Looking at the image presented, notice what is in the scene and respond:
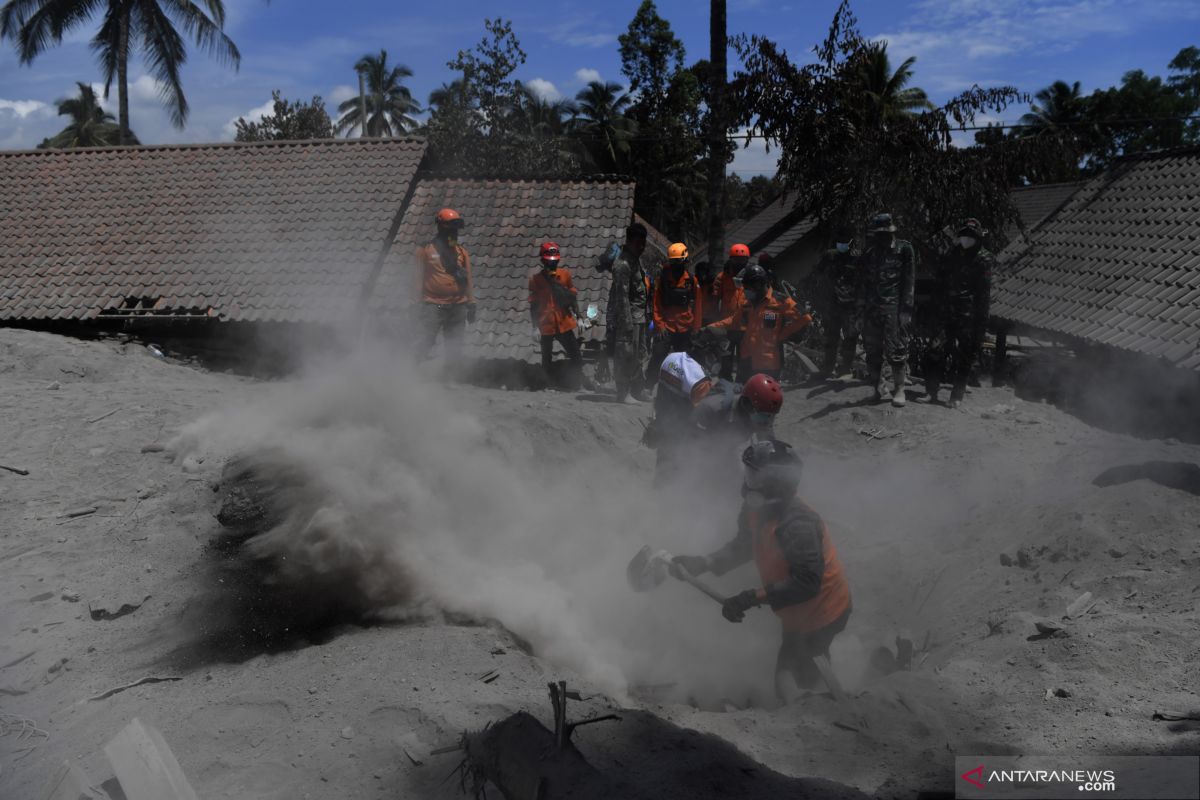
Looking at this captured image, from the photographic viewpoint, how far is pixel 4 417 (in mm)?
7902

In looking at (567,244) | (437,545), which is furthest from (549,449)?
(567,244)

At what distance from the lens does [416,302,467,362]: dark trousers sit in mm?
10094

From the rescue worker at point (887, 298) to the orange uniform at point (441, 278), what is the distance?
4419 millimetres

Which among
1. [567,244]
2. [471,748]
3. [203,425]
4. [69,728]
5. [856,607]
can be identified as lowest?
[856,607]

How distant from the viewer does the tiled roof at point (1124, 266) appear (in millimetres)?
10758

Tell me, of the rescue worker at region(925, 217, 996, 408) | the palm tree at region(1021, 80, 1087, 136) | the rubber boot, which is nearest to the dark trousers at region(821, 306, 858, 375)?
the rubber boot

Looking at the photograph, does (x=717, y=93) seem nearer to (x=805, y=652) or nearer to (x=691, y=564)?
(x=691, y=564)

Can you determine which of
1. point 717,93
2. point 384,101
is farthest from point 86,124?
point 717,93

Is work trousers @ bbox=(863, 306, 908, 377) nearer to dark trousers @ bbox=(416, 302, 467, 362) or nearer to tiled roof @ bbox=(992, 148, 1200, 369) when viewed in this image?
tiled roof @ bbox=(992, 148, 1200, 369)

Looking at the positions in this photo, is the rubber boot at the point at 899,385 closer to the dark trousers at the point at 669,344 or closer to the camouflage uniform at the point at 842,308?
the camouflage uniform at the point at 842,308

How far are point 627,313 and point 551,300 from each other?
3.05ft

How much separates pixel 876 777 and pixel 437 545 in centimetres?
355

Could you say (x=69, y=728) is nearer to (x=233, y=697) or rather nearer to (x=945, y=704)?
(x=233, y=697)

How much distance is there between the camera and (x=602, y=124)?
3494 centimetres
